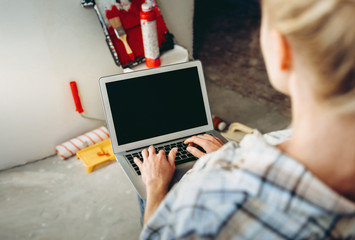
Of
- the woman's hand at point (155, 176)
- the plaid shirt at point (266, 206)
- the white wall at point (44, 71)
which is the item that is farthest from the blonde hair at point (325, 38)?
the white wall at point (44, 71)

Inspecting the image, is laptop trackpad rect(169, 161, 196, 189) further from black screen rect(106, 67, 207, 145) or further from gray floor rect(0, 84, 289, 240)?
gray floor rect(0, 84, 289, 240)

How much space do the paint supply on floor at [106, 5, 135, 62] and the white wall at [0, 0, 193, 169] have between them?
0.12 meters

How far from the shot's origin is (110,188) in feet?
5.32

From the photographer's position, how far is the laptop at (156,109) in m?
1.09

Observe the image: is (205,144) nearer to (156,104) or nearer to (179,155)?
(179,155)

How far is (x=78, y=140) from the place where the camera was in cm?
180

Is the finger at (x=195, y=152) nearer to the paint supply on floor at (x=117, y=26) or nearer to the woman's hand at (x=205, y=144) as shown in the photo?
the woman's hand at (x=205, y=144)

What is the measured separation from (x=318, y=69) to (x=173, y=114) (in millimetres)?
773

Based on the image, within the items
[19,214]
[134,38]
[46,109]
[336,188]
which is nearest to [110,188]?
[19,214]

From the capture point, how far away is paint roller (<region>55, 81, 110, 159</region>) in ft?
5.63

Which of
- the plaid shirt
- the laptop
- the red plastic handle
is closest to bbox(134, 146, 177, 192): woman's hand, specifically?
the laptop

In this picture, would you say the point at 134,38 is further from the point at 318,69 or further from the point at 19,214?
the point at 318,69

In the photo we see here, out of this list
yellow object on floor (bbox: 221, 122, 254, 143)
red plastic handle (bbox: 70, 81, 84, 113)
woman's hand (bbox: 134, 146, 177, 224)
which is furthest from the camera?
yellow object on floor (bbox: 221, 122, 254, 143)

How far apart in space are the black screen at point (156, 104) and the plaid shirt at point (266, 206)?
2.10 ft
